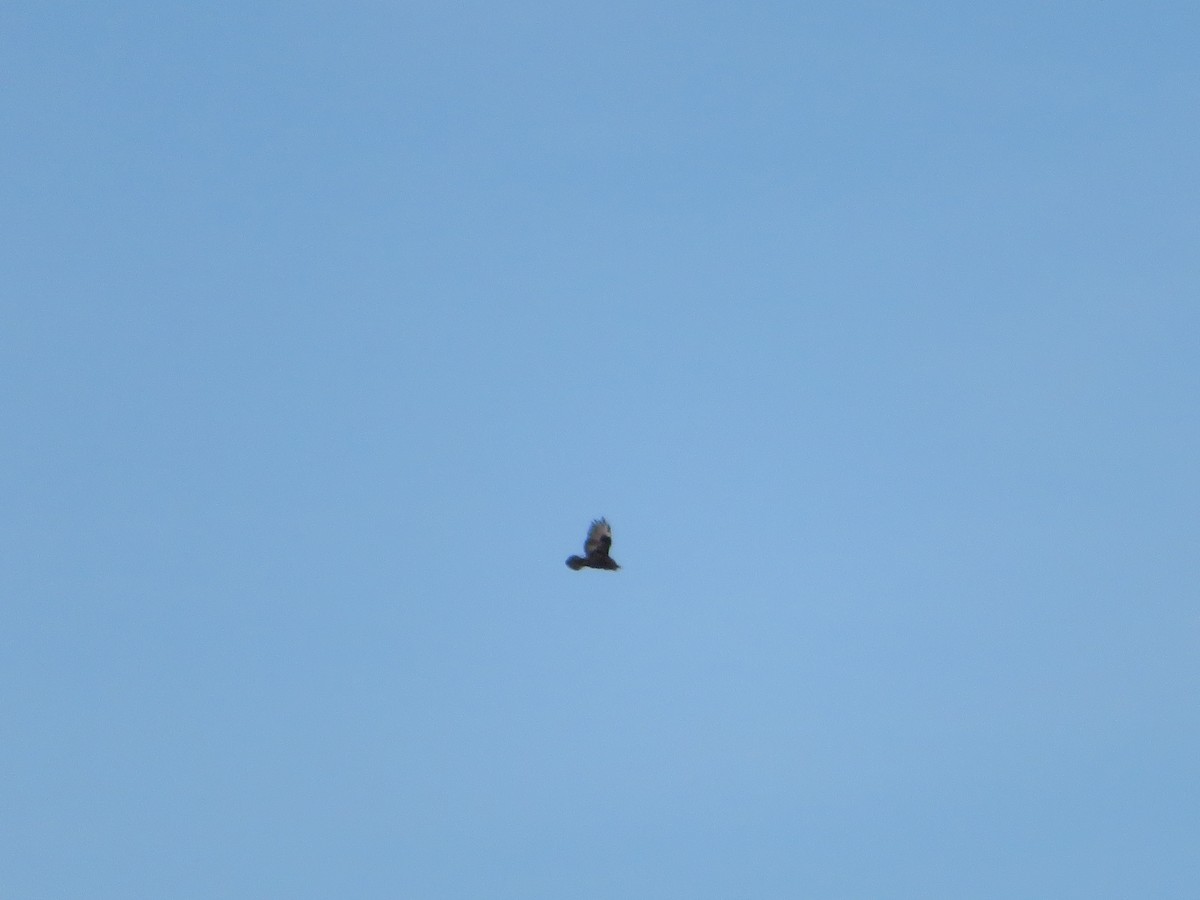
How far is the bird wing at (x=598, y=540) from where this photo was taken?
5381cm

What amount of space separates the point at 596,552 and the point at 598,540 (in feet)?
1.20

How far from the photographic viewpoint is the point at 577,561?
54125 millimetres

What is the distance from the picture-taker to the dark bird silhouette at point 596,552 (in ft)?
177

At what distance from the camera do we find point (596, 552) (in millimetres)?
53812

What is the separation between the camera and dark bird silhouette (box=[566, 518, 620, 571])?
5381 centimetres

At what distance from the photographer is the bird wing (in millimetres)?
53812

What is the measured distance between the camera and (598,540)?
53.9 meters
